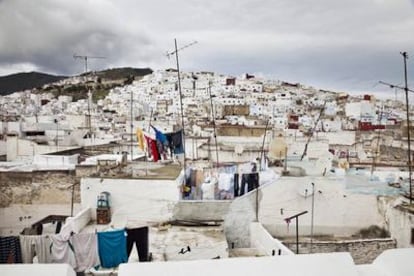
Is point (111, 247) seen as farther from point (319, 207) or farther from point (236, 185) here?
point (319, 207)

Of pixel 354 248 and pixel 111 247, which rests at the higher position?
pixel 111 247

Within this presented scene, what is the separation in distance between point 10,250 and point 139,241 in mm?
1245

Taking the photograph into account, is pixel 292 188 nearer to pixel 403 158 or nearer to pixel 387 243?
pixel 387 243

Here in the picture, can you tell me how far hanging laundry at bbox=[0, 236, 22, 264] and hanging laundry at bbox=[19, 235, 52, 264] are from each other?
0.04m

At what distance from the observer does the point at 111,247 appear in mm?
4297

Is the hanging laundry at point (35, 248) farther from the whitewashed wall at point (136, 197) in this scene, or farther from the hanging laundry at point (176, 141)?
the hanging laundry at point (176, 141)

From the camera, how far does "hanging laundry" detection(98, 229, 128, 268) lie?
14.0 ft

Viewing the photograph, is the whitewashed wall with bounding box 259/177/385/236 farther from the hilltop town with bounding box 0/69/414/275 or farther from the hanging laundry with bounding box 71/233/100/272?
the hanging laundry with bounding box 71/233/100/272

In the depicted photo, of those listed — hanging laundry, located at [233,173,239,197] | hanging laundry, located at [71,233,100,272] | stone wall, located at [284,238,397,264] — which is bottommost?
stone wall, located at [284,238,397,264]

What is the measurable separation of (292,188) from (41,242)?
12.1 ft

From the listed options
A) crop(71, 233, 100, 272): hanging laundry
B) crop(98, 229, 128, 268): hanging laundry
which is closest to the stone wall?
crop(98, 229, 128, 268): hanging laundry

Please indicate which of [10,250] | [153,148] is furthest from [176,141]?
[10,250]

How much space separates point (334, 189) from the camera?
6.37 meters

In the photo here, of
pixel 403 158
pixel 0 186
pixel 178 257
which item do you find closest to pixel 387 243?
pixel 178 257
